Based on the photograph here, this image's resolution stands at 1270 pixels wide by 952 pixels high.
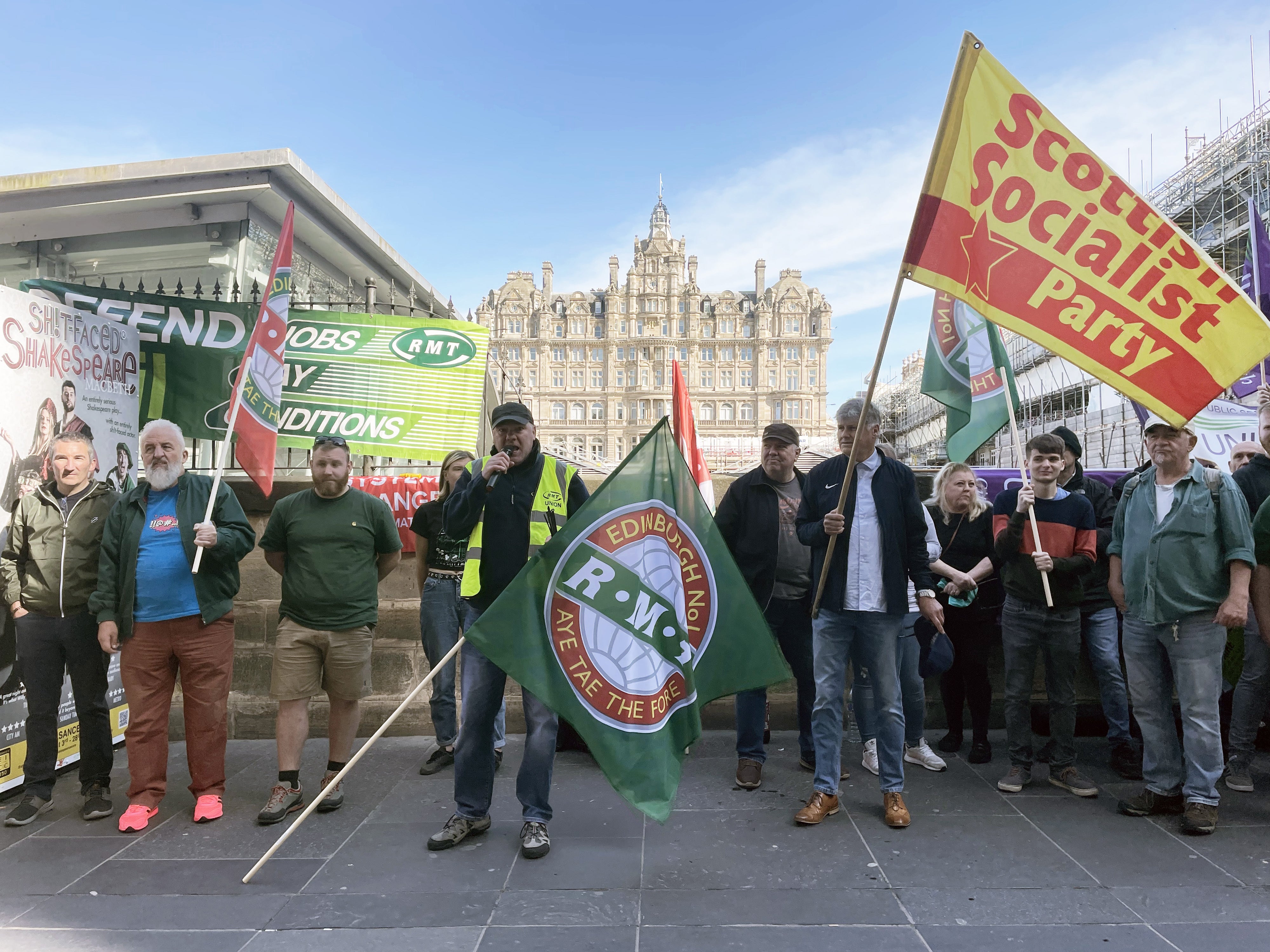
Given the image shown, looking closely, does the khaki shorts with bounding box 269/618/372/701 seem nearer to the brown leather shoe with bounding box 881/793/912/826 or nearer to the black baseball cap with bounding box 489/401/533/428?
the black baseball cap with bounding box 489/401/533/428

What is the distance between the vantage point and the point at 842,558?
4320mm

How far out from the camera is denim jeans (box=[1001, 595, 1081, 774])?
4.66m

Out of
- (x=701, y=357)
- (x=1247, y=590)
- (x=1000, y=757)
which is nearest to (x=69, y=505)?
(x=1000, y=757)

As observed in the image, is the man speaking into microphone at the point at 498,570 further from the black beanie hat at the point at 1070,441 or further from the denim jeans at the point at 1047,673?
the black beanie hat at the point at 1070,441

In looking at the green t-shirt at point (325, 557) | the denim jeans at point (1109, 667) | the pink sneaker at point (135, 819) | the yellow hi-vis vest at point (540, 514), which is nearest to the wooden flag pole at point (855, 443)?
the yellow hi-vis vest at point (540, 514)

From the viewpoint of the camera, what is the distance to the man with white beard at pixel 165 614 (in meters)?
4.40

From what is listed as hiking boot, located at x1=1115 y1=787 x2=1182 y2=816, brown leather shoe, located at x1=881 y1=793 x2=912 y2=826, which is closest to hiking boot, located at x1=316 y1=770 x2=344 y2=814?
brown leather shoe, located at x1=881 y1=793 x2=912 y2=826

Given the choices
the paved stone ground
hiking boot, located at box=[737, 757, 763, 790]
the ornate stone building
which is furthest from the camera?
the ornate stone building

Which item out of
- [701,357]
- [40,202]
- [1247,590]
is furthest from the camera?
[701,357]

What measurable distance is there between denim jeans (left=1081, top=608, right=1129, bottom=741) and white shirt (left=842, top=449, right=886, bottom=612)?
182cm

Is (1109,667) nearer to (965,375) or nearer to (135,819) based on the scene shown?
(965,375)

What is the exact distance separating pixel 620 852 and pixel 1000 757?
9.22 feet

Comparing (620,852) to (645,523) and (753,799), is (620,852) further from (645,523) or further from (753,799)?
(645,523)

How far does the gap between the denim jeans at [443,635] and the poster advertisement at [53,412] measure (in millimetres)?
1925
